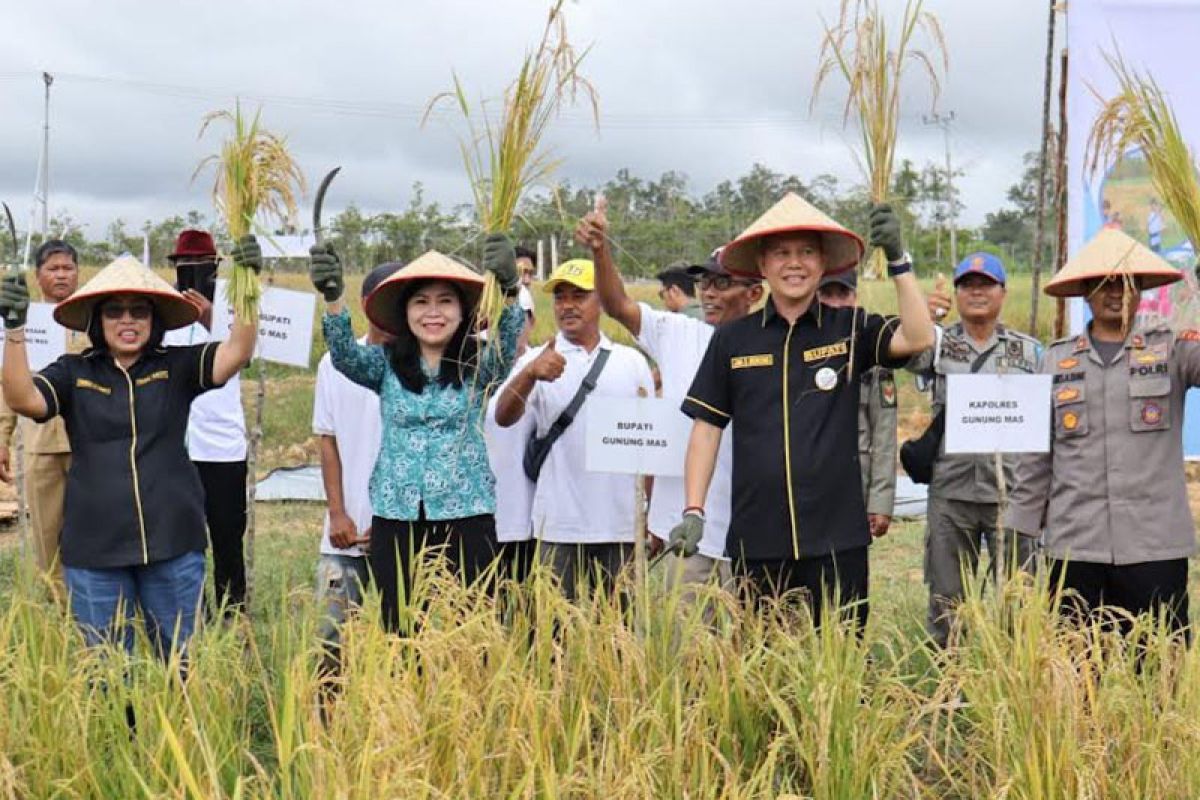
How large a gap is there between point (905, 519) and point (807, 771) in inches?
252

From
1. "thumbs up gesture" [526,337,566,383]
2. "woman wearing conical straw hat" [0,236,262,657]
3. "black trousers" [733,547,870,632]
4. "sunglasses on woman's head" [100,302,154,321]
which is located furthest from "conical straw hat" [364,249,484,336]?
"black trousers" [733,547,870,632]

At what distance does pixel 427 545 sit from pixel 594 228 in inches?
42.9

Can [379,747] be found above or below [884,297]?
below

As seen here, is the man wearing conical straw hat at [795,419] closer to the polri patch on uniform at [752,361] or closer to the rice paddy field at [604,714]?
the polri patch on uniform at [752,361]

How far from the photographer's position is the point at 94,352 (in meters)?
3.82

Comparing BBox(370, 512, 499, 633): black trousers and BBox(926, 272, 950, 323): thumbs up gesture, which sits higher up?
BBox(926, 272, 950, 323): thumbs up gesture

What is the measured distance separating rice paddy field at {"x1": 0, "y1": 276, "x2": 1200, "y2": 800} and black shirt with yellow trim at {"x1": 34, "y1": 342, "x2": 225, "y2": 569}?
14.6 inches

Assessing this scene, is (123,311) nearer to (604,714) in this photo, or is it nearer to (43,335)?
(43,335)

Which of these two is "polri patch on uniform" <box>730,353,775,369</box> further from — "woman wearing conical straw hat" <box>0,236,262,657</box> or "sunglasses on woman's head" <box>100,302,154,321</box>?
"sunglasses on woman's head" <box>100,302,154,321</box>

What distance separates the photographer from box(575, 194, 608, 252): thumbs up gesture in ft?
12.1

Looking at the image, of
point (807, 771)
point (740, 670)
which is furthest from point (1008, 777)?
point (740, 670)

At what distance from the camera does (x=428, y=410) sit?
3721 millimetres

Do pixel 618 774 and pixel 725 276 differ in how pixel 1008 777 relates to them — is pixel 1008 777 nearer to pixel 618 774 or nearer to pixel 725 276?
pixel 618 774

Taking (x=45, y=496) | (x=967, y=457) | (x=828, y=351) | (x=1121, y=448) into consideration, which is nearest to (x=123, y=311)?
(x=45, y=496)
